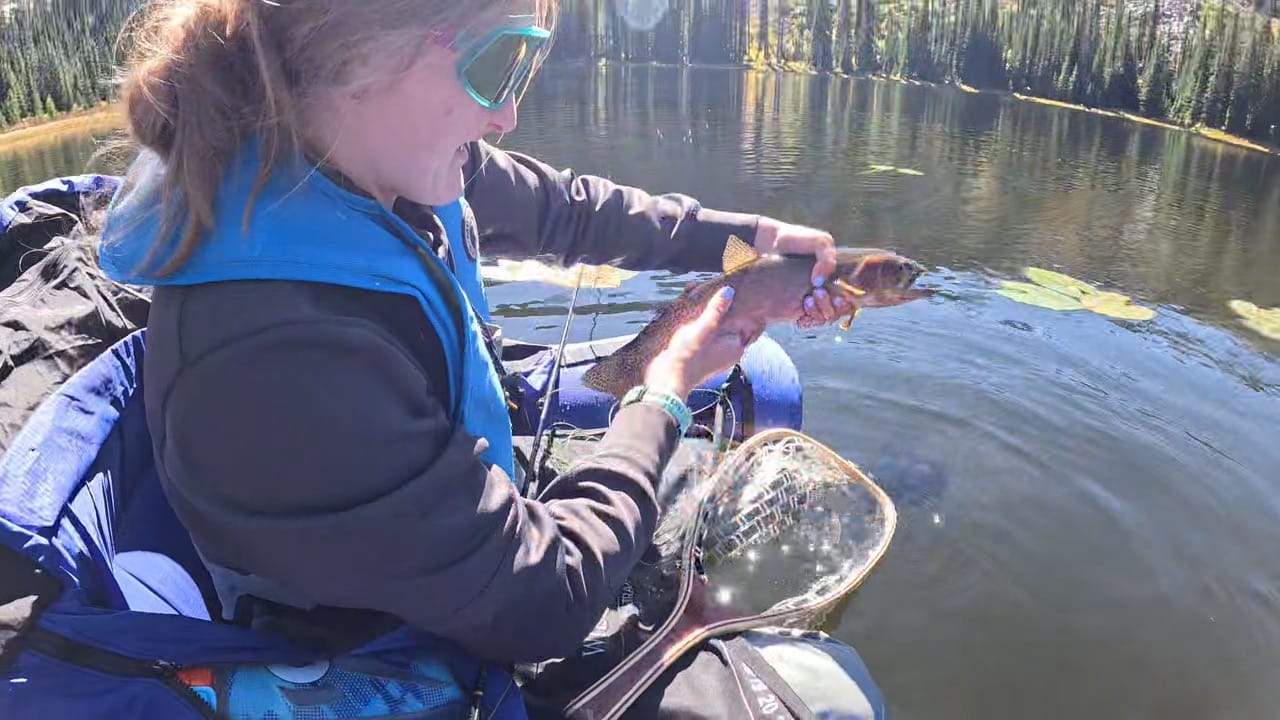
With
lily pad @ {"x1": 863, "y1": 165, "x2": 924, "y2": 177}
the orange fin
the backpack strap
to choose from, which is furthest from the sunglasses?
lily pad @ {"x1": 863, "y1": 165, "x2": 924, "y2": 177}

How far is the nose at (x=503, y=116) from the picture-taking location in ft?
6.22

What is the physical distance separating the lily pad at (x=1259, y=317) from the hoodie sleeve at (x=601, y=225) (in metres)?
4.86

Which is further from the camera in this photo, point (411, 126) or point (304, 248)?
point (411, 126)

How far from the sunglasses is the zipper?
1.15 meters

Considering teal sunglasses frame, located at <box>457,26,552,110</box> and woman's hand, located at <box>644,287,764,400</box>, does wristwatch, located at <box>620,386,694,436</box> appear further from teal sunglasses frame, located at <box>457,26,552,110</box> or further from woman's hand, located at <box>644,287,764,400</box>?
teal sunglasses frame, located at <box>457,26,552,110</box>

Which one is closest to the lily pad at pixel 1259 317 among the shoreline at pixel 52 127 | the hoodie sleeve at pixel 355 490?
the hoodie sleeve at pixel 355 490

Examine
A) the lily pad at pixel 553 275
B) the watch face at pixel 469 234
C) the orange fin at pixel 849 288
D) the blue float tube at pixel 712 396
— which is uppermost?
the watch face at pixel 469 234

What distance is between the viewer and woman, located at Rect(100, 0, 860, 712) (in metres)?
1.52

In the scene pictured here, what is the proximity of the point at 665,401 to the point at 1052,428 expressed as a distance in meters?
3.65

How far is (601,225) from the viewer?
375cm

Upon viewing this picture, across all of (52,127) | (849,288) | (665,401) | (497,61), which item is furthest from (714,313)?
(52,127)

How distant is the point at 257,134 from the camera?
162 cm

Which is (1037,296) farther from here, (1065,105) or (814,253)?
(1065,105)

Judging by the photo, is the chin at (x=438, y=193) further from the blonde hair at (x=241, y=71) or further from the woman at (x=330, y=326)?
the blonde hair at (x=241, y=71)
